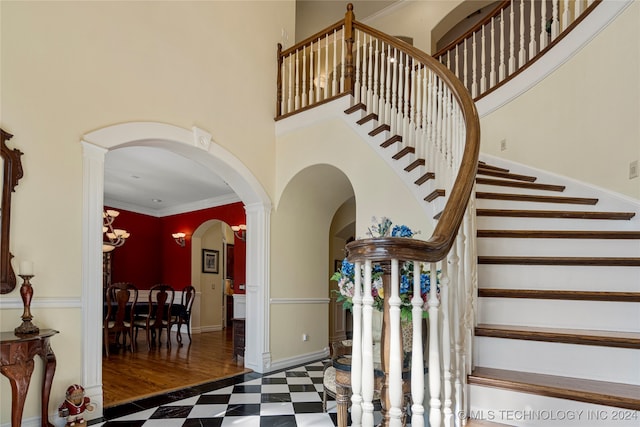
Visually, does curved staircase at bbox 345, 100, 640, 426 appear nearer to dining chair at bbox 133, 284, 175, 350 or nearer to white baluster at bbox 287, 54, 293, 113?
white baluster at bbox 287, 54, 293, 113

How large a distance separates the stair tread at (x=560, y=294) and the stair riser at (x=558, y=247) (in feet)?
1.29

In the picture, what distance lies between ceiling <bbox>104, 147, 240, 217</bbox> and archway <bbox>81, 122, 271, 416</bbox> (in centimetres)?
132

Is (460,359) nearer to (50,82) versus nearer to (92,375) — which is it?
(92,375)

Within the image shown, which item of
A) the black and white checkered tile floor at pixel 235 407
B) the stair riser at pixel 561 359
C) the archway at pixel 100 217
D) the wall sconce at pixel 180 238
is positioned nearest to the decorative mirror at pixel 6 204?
the archway at pixel 100 217

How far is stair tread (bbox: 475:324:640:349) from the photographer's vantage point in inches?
62.8

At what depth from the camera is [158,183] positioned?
693 centimetres

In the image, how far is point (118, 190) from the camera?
293 inches

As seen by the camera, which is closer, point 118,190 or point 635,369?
point 635,369

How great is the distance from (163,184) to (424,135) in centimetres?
516

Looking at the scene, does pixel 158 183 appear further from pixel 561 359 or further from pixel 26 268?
pixel 561 359

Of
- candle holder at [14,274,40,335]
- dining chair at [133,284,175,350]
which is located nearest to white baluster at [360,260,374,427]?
candle holder at [14,274,40,335]

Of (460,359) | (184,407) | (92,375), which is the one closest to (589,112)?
(460,359)

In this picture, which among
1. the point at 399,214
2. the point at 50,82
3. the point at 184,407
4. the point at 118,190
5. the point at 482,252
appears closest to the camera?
the point at 482,252

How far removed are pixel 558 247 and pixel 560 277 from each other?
0.31 meters
